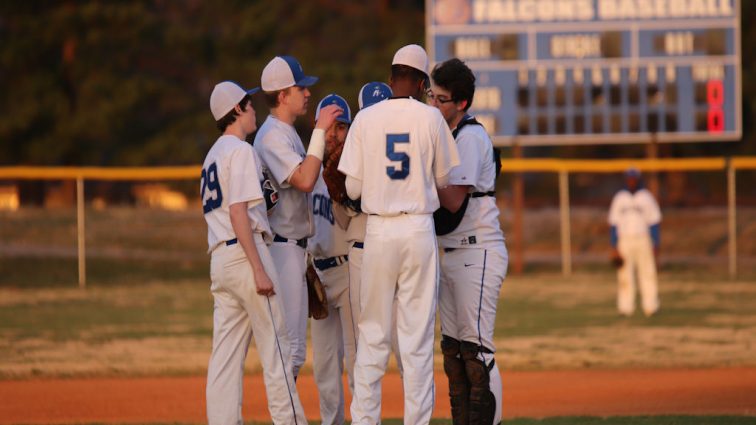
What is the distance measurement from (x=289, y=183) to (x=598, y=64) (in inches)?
610

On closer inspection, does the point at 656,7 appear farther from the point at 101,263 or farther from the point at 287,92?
the point at 287,92

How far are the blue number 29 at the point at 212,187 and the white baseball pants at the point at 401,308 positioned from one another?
2.83 ft

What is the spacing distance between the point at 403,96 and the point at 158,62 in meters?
30.6

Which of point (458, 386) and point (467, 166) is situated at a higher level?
point (467, 166)

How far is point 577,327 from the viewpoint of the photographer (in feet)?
45.5

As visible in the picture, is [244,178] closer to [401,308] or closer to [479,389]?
[401,308]

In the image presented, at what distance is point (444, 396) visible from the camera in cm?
886

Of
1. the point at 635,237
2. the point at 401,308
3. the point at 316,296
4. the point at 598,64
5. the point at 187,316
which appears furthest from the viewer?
the point at 598,64

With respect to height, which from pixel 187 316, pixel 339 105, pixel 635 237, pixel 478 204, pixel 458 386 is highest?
pixel 339 105

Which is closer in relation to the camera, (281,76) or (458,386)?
(458,386)

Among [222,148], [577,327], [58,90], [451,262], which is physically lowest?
[577,327]

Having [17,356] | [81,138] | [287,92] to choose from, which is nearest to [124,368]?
[17,356]

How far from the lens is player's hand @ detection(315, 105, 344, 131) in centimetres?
629

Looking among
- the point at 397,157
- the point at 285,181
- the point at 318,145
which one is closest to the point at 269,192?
the point at 285,181
